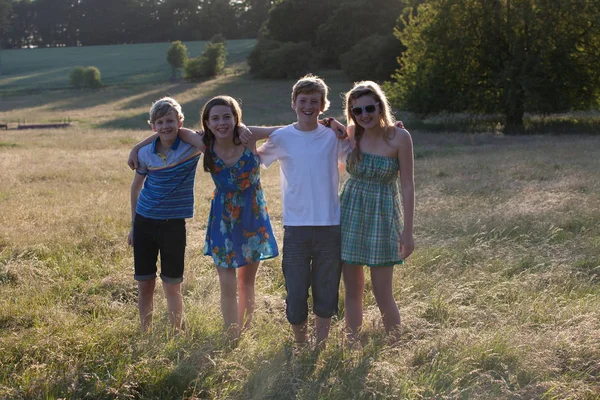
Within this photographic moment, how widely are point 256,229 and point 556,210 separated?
5500mm

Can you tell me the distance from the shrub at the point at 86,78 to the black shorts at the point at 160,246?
170 feet

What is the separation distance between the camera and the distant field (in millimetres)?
59438

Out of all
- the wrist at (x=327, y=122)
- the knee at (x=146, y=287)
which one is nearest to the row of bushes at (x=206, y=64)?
the knee at (x=146, y=287)

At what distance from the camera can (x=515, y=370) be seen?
364 cm

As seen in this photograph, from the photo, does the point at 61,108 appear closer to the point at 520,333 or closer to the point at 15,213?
the point at 15,213

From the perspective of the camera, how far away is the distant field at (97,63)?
5944 centimetres

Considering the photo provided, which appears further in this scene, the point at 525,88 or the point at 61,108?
the point at 61,108

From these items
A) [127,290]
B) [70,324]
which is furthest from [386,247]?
[127,290]

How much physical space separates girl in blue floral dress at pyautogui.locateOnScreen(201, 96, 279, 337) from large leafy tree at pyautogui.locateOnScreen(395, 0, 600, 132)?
753 inches

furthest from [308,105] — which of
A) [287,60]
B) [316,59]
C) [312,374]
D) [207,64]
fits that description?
[207,64]

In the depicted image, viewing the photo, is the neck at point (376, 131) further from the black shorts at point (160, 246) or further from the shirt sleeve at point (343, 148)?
the black shorts at point (160, 246)

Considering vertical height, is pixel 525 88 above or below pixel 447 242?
above

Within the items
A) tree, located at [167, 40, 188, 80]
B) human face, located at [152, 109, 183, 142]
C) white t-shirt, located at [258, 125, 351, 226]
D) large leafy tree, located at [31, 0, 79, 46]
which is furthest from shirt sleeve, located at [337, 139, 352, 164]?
large leafy tree, located at [31, 0, 79, 46]

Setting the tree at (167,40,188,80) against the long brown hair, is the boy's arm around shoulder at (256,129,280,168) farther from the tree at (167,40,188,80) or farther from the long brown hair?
the tree at (167,40,188,80)
